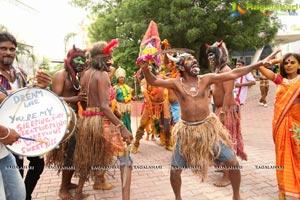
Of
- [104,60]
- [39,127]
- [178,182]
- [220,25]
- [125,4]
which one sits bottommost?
[178,182]

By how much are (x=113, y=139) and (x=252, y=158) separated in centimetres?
303

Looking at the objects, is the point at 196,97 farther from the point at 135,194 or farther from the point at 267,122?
the point at 267,122

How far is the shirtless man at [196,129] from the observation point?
3168 mm

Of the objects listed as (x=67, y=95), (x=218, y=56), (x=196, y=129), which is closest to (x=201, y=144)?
(x=196, y=129)

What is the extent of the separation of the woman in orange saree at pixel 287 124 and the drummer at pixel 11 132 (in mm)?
2697

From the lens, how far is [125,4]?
1511 centimetres

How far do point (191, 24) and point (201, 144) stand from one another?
459 inches

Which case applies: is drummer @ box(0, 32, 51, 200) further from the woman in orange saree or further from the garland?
the garland

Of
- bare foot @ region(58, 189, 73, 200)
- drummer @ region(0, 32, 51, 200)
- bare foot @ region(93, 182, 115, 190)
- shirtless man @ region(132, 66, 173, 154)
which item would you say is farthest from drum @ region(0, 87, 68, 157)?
shirtless man @ region(132, 66, 173, 154)

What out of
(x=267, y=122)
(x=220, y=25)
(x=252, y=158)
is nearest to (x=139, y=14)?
(x=220, y=25)

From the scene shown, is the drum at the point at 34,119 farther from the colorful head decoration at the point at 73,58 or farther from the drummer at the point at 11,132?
the colorful head decoration at the point at 73,58

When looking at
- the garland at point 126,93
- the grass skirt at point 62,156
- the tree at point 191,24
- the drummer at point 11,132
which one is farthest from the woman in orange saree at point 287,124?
the tree at point 191,24

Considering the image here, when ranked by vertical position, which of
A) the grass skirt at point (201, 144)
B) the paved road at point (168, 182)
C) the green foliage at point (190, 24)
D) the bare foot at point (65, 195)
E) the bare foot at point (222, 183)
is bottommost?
the paved road at point (168, 182)

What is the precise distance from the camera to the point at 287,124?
3404 mm
